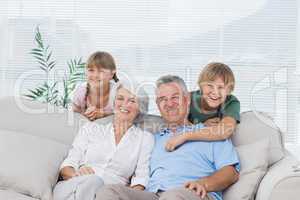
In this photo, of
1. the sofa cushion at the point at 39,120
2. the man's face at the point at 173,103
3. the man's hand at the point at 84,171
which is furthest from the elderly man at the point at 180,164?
the sofa cushion at the point at 39,120

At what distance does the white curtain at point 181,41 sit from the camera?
4227 millimetres

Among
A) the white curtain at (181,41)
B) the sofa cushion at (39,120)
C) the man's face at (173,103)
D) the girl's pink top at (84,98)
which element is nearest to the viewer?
the man's face at (173,103)

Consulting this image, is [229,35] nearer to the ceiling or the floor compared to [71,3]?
nearer to the floor

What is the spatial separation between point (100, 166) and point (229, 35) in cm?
206

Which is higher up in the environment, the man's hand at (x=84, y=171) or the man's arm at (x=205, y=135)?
the man's arm at (x=205, y=135)

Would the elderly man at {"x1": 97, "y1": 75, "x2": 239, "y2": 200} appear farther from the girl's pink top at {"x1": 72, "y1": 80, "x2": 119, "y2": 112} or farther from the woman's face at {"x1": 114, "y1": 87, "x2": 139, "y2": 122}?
the girl's pink top at {"x1": 72, "y1": 80, "x2": 119, "y2": 112}

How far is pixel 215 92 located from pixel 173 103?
0.85 ft

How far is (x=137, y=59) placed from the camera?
427 centimetres

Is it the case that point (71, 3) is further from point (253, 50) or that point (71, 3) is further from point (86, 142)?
point (86, 142)

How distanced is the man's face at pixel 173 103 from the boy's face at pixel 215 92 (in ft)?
0.42

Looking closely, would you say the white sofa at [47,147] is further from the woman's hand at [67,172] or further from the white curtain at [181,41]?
the white curtain at [181,41]

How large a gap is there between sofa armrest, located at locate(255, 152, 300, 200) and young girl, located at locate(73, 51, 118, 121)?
105cm

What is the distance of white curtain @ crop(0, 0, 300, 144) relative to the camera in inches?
166

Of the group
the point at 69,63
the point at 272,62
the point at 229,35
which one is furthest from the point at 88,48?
the point at 272,62
